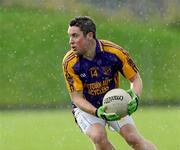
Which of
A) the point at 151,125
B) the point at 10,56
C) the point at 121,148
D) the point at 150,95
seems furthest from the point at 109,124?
A: the point at 10,56

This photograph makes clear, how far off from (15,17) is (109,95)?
354 inches

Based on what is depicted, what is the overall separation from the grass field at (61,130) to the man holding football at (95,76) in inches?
129

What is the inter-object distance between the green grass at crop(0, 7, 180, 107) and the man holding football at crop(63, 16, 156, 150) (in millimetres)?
7366

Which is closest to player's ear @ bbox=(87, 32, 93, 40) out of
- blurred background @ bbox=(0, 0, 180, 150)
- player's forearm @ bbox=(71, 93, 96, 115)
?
player's forearm @ bbox=(71, 93, 96, 115)

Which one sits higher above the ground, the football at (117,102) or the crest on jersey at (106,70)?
the crest on jersey at (106,70)

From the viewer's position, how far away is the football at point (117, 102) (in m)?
7.69

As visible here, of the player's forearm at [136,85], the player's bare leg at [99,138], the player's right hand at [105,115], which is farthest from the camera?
the player's forearm at [136,85]

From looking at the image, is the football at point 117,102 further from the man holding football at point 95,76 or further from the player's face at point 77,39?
the player's face at point 77,39

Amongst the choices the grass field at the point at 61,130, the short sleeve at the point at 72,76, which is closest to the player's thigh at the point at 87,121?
the short sleeve at the point at 72,76

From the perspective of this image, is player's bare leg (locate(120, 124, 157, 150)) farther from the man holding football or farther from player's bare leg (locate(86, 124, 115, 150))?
player's bare leg (locate(86, 124, 115, 150))

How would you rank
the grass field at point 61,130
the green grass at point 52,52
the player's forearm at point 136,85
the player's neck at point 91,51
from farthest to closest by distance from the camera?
the green grass at point 52,52
the grass field at point 61,130
the player's neck at point 91,51
the player's forearm at point 136,85

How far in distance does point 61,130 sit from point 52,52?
9.45 ft

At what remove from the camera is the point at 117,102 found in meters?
7.68

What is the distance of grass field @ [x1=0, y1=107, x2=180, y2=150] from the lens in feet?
39.5
